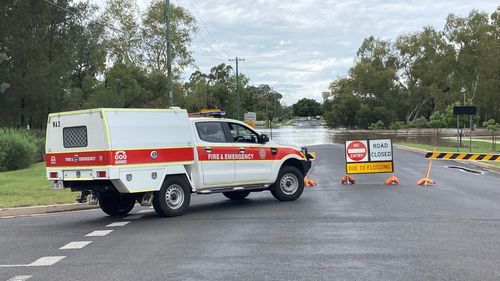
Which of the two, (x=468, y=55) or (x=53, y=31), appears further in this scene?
(x=468, y=55)

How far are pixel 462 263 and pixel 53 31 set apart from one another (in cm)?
4878

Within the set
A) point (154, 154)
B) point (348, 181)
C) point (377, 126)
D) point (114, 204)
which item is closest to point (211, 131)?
point (154, 154)

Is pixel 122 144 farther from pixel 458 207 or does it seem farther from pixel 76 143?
pixel 458 207

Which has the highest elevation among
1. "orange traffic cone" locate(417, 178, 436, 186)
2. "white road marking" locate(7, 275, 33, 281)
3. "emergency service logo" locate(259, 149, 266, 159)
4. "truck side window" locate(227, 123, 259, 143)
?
"truck side window" locate(227, 123, 259, 143)

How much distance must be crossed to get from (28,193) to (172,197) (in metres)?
5.44

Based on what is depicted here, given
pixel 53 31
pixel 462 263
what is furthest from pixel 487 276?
pixel 53 31

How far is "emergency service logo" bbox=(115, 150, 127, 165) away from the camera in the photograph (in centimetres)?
1037

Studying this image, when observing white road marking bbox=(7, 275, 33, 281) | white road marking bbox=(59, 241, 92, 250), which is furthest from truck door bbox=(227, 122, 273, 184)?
white road marking bbox=(7, 275, 33, 281)

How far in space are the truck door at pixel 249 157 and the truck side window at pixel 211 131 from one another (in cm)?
30

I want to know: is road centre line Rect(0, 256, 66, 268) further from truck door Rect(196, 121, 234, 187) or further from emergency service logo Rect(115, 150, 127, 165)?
truck door Rect(196, 121, 234, 187)

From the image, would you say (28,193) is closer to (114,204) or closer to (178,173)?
(114,204)

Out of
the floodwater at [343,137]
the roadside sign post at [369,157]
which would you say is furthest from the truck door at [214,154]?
the floodwater at [343,137]

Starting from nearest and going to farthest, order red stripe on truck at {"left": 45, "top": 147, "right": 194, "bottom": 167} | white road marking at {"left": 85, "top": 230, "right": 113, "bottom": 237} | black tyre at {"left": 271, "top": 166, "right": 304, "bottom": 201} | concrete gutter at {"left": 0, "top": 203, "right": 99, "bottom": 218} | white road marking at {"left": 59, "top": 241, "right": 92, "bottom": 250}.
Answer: white road marking at {"left": 59, "top": 241, "right": 92, "bottom": 250} → white road marking at {"left": 85, "top": 230, "right": 113, "bottom": 237} → red stripe on truck at {"left": 45, "top": 147, "right": 194, "bottom": 167} → concrete gutter at {"left": 0, "top": 203, "right": 99, "bottom": 218} → black tyre at {"left": 271, "top": 166, "right": 304, "bottom": 201}

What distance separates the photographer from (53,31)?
5000cm
